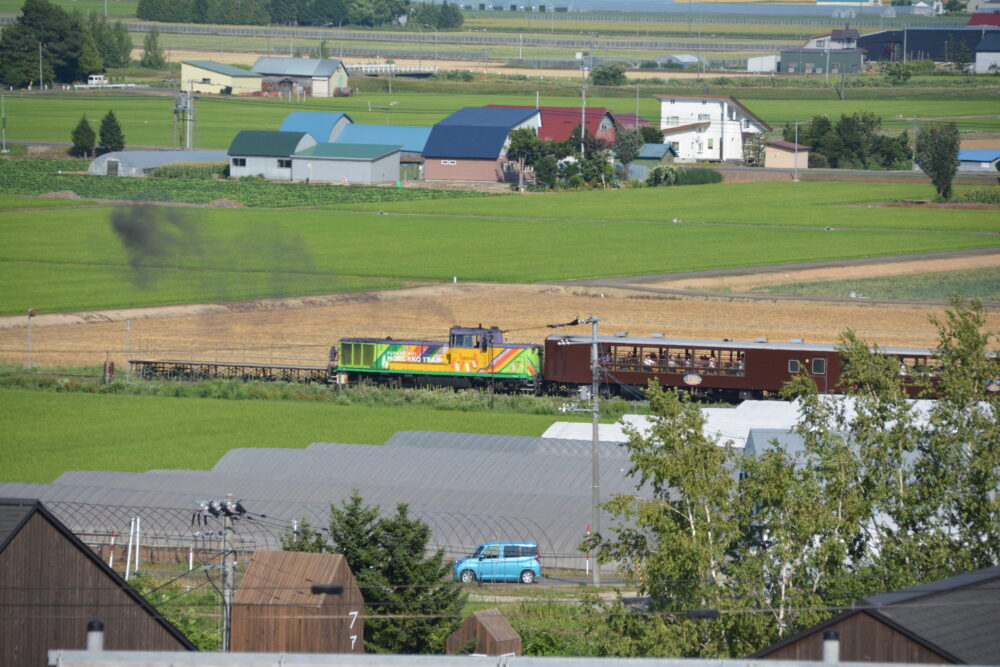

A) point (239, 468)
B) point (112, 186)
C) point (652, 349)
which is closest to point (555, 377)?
point (652, 349)

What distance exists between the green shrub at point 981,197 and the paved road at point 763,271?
2320cm

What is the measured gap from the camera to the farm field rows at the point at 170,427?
41781 mm

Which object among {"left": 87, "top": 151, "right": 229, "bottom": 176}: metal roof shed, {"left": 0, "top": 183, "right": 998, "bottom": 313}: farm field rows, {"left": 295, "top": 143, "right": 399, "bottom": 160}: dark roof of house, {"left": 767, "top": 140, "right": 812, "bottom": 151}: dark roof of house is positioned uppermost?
{"left": 767, "top": 140, "right": 812, "bottom": 151}: dark roof of house

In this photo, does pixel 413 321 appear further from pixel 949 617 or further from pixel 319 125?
pixel 319 125

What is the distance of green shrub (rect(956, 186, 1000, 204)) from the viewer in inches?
4218

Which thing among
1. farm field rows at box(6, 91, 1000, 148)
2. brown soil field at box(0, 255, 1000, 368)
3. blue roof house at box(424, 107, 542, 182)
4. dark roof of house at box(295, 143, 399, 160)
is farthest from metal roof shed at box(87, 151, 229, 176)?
Result: brown soil field at box(0, 255, 1000, 368)

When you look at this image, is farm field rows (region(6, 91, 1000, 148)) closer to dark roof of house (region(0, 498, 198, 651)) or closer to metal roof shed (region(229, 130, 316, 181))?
metal roof shed (region(229, 130, 316, 181))

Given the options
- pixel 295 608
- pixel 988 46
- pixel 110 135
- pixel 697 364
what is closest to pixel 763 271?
pixel 697 364

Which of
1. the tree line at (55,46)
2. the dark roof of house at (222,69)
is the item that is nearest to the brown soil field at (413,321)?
the tree line at (55,46)

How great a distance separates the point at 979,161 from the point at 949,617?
115 metres

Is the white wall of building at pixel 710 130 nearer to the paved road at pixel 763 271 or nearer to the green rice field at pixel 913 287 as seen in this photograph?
the paved road at pixel 763 271

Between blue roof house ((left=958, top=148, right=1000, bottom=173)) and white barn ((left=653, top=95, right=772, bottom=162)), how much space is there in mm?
19921

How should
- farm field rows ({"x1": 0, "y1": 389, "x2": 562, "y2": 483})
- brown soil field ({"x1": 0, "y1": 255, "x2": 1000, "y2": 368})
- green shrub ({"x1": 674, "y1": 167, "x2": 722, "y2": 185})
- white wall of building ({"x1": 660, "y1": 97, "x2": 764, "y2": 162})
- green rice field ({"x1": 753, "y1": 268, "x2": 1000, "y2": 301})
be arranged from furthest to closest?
white wall of building ({"x1": 660, "y1": 97, "x2": 764, "y2": 162}), green shrub ({"x1": 674, "y1": 167, "x2": 722, "y2": 185}), green rice field ({"x1": 753, "y1": 268, "x2": 1000, "y2": 301}), brown soil field ({"x1": 0, "y1": 255, "x2": 1000, "y2": 368}), farm field rows ({"x1": 0, "y1": 389, "x2": 562, "y2": 483})

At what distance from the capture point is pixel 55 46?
510ft
